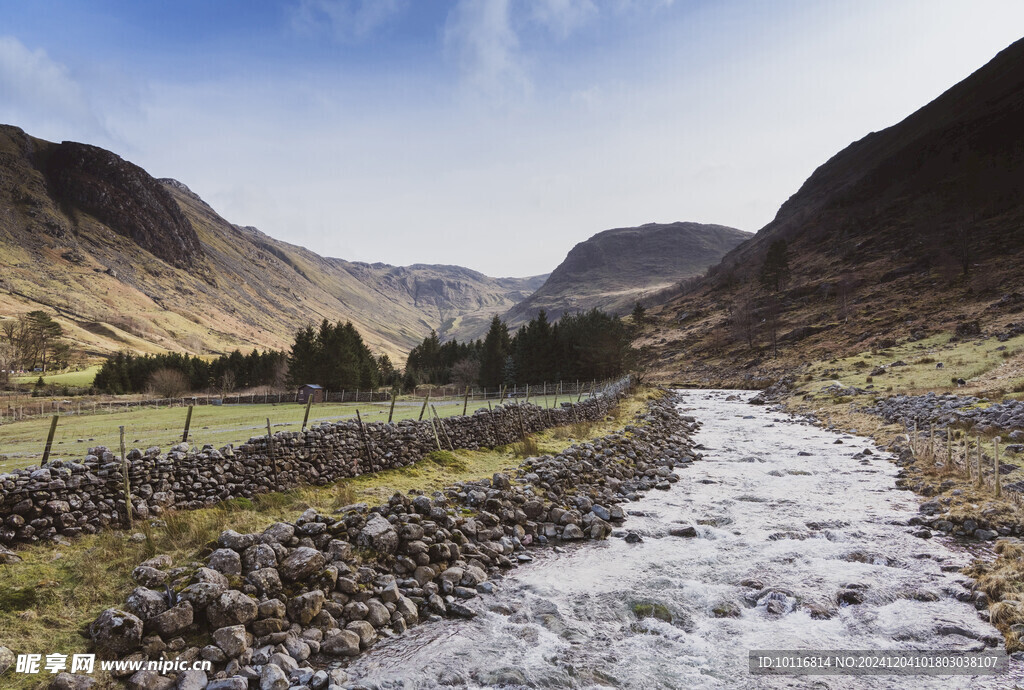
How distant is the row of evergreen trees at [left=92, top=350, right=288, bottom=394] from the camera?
9788 centimetres

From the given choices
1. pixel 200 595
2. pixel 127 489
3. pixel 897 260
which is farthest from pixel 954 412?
pixel 897 260

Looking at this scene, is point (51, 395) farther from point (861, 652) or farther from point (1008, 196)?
point (1008, 196)

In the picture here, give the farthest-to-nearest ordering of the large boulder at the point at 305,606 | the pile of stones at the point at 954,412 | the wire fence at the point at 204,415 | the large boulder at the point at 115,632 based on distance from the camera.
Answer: the pile of stones at the point at 954,412 < the wire fence at the point at 204,415 < the large boulder at the point at 305,606 < the large boulder at the point at 115,632

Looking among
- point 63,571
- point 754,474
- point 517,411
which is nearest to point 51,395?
point 517,411

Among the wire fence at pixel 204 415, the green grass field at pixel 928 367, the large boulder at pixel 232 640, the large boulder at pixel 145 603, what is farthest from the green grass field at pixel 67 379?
the green grass field at pixel 928 367

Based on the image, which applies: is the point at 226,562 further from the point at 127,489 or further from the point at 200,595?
the point at 127,489

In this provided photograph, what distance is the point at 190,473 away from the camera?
1522 centimetres

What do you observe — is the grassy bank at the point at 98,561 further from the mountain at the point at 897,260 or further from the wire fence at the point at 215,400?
the mountain at the point at 897,260

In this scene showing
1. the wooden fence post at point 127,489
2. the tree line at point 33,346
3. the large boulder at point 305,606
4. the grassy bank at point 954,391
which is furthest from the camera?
the tree line at point 33,346

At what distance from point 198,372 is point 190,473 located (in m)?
112

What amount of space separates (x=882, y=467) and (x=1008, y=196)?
156m

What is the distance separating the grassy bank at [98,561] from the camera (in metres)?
8.70

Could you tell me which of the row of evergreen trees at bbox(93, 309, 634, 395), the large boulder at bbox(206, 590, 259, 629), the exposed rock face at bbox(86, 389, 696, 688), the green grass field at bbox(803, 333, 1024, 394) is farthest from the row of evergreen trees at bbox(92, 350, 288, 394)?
the large boulder at bbox(206, 590, 259, 629)

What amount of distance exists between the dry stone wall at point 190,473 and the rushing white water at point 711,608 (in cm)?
→ 884
